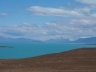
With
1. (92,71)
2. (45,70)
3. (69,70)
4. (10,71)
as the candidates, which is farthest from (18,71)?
(92,71)

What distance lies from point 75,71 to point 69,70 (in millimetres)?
1131

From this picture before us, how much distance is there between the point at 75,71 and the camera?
958 inches

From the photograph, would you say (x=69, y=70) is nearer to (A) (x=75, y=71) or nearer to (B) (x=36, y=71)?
(A) (x=75, y=71)

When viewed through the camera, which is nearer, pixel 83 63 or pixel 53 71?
pixel 53 71

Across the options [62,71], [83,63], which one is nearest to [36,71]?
[62,71]

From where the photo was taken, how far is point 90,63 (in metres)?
30.6

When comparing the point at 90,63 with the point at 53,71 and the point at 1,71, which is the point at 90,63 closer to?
the point at 53,71

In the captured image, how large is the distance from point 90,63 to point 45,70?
7138 millimetres

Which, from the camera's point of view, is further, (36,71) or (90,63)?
(90,63)

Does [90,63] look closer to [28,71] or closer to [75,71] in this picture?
[75,71]

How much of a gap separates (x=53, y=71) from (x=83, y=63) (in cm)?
702

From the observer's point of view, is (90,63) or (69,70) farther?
(90,63)

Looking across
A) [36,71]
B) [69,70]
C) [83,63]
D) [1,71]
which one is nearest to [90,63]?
[83,63]

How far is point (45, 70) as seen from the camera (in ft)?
83.9
